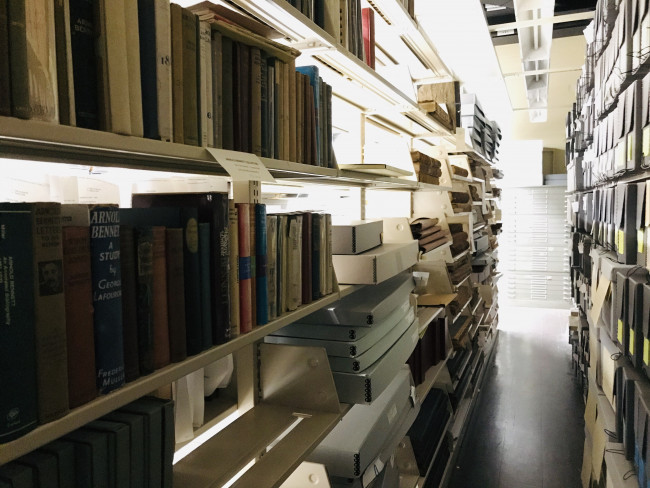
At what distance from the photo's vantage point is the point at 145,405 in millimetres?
869

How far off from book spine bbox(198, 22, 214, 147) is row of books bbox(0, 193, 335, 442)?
116mm


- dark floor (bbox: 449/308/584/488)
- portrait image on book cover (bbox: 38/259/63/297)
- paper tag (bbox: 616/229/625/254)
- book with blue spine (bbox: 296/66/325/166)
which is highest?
book with blue spine (bbox: 296/66/325/166)

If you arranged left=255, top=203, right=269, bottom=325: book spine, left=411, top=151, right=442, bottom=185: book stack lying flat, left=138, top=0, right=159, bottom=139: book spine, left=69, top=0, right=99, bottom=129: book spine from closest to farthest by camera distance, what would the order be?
left=69, top=0, right=99, bottom=129: book spine
left=138, top=0, right=159, bottom=139: book spine
left=255, top=203, right=269, bottom=325: book spine
left=411, top=151, right=442, bottom=185: book stack lying flat

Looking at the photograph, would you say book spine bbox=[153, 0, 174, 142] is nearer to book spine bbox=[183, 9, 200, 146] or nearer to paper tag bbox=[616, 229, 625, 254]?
book spine bbox=[183, 9, 200, 146]

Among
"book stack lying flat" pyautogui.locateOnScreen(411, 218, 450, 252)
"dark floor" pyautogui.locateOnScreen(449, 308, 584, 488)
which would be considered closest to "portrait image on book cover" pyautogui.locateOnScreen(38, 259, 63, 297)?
"book stack lying flat" pyautogui.locateOnScreen(411, 218, 450, 252)

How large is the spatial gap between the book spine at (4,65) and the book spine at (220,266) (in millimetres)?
387

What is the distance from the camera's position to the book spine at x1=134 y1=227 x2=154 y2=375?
2.59ft

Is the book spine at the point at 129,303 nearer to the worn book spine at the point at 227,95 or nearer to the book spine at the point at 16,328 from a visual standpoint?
the book spine at the point at 16,328

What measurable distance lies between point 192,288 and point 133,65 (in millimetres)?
373

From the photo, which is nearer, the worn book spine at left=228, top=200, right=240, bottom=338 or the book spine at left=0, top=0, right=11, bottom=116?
the book spine at left=0, top=0, right=11, bottom=116

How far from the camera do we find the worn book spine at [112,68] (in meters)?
0.71

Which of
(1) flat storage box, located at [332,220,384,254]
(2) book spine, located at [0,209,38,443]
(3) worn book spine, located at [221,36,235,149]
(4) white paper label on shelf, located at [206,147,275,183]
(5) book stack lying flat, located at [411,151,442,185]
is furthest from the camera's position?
(5) book stack lying flat, located at [411,151,442,185]

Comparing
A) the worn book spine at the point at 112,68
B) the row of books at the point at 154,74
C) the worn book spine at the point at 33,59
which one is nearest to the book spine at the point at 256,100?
the row of books at the point at 154,74

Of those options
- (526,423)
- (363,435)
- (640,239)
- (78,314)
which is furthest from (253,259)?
(526,423)
